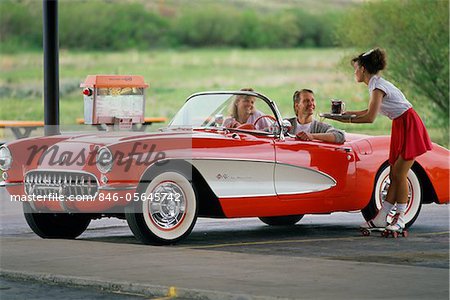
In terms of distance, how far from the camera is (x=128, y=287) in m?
9.11

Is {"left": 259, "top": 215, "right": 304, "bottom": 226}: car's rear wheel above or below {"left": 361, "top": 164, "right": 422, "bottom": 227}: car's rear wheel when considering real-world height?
below

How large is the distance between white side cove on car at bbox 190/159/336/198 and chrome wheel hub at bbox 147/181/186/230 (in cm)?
33

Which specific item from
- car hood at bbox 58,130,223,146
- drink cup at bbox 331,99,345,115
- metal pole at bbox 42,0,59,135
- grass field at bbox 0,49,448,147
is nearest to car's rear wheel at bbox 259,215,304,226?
drink cup at bbox 331,99,345,115

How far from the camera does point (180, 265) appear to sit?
10.1 m

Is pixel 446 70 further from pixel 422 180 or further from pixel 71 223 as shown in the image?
pixel 71 223

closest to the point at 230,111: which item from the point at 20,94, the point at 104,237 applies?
the point at 104,237

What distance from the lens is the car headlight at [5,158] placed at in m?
12.1

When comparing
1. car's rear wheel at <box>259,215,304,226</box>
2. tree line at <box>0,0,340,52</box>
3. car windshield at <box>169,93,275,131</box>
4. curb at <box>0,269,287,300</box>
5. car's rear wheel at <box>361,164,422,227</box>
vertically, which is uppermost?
tree line at <box>0,0,340,52</box>

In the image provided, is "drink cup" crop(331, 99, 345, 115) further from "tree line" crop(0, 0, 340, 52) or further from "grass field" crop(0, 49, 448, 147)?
"tree line" crop(0, 0, 340, 52)

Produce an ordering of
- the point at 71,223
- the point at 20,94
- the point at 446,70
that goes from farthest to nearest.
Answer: the point at 20,94 < the point at 446,70 < the point at 71,223

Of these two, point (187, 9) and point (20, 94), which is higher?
point (187, 9)

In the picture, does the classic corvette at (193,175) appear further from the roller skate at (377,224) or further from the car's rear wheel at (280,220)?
the car's rear wheel at (280,220)

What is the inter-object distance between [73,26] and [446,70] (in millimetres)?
20396

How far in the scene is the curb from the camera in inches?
339
